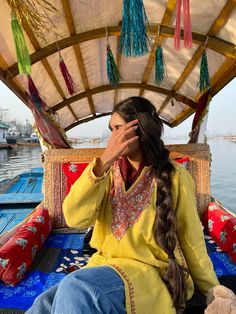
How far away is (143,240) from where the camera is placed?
1355mm

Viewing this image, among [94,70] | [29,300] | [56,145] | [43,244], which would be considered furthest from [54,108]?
[29,300]

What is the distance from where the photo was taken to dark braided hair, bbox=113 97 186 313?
130 centimetres

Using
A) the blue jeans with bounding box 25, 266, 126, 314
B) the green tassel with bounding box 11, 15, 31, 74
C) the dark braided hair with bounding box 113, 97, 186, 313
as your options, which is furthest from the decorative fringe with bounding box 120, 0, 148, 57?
the blue jeans with bounding box 25, 266, 126, 314

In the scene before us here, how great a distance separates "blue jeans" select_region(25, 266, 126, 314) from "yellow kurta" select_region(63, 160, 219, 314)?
0.06 metres

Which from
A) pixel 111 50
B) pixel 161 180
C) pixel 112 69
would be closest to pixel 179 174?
pixel 161 180

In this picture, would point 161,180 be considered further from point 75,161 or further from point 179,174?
point 75,161

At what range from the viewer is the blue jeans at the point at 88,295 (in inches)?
40.9

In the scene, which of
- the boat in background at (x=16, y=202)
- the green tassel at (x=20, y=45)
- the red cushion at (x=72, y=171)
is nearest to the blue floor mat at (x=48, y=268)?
the red cushion at (x=72, y=171)

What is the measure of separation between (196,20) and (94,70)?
5.77 ft

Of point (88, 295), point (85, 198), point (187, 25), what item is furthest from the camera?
point (187, 25)

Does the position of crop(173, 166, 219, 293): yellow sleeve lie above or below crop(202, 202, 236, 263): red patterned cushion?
above

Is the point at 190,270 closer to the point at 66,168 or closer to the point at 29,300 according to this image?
the point at 29,300

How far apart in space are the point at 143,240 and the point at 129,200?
0.66ft

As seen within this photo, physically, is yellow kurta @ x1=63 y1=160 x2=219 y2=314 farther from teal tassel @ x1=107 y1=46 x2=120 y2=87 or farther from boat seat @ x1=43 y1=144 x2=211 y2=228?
teal tassel @ x1=107 y1=46 x2=120 y2=87
